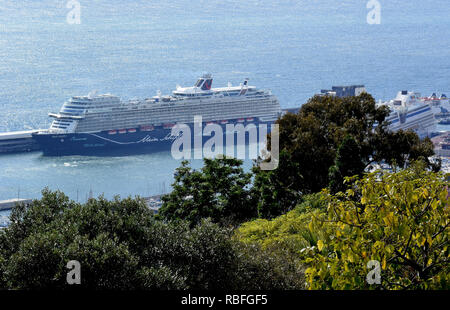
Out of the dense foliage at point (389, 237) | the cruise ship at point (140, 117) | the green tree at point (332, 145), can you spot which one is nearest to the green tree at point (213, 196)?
the green tree at point (332, 145)

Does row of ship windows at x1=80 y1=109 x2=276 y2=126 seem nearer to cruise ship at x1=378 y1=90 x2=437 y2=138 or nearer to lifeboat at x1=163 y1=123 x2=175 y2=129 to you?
lifeboat at x1=163 y1=123 x2=175 y2=129

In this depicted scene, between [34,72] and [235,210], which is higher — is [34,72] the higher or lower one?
the higher one

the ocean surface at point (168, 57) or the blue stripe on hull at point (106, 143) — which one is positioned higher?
the ocean surface at point (168, 57)

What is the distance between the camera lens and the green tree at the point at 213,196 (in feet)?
35.0

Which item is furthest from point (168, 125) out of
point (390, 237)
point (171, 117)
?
point (390, 237)

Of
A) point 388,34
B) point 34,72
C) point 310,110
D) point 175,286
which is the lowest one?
point 175,286

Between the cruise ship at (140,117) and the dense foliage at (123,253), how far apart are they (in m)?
29.7

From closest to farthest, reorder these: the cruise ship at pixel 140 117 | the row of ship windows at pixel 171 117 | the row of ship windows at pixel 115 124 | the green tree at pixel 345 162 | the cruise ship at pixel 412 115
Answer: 1. the green tree at pixel 345 162
2. the cruise ship at pixel 140 117
3. the row of ship windows at pixel 115 124
4. the row of ship windows at pixel 171 117
5. the cruise ship at pixel 412 115

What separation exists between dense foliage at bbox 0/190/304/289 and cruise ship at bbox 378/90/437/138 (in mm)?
33767

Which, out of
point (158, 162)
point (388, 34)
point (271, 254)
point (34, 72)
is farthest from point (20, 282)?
point (388, 34)

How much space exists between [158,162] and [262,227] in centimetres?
2454

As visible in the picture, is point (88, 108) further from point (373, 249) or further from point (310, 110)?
point (373, 249)

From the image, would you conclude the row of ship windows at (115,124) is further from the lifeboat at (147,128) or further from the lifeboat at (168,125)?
the lifeboat at (147,128)

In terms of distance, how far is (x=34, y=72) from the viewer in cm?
5412
